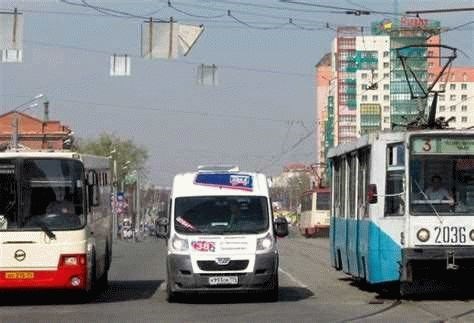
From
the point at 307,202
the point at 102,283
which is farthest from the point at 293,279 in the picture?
the point at 307,202

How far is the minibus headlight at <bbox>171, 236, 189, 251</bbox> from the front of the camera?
18547 mm

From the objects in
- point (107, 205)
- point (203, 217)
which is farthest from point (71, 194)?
point (107, 205)

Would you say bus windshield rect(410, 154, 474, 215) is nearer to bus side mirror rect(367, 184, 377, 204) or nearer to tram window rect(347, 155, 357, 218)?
bus side mirror rect(367, 184, 377, 204)

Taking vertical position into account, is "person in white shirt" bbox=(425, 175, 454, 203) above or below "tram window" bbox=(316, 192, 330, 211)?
above

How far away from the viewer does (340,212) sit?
23.1 meters

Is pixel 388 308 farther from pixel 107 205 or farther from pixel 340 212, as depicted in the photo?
pixel 107 205

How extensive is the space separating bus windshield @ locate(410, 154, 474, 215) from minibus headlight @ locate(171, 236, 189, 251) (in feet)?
12.9

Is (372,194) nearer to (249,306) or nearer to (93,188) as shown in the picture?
(249,306)

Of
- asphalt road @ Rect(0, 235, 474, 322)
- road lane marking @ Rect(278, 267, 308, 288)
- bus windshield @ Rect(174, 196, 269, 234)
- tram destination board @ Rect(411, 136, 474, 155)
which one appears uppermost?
tram destination board @ Rect(411, 136, 474, 155)

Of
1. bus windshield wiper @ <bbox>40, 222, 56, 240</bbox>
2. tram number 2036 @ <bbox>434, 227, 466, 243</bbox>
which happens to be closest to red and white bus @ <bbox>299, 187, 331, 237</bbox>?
tram number 2036 @ <bbox>434, 227, 466, 243</bbox>

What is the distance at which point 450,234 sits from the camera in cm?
1809

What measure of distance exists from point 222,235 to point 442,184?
3.90 metres

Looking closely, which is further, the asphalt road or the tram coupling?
the tram coupling

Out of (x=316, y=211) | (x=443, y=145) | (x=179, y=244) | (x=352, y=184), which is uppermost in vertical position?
(x=443, y=145)
